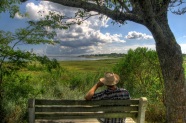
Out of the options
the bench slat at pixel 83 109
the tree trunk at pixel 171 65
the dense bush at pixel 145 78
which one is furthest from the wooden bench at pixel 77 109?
the dense bush at pixel 145 78

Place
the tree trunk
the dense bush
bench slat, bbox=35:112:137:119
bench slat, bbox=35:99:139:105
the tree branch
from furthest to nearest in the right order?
the dense bush < the tree trunk < the tree branch < bench slat, bbox=35:112:137:119 < bench slat, bbox=35:99:139:105

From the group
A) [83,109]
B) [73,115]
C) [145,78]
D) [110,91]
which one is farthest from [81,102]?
[145,78]

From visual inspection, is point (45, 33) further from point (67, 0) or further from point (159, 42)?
point (159, 42)

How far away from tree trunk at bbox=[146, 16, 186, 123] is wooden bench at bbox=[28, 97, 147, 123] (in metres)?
2.37

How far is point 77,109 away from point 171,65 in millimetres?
3213

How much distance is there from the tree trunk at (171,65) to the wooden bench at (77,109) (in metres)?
2.37

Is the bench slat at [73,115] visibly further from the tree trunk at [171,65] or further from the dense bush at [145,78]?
the dense bush at [145,78]

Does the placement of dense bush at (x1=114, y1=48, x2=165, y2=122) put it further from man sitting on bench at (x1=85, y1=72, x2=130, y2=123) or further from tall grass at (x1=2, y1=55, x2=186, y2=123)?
man sitting on bench at (x1=85, y1=72, x2=130, y2=123)

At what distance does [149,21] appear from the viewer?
24.4ft

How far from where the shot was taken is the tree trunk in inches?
302

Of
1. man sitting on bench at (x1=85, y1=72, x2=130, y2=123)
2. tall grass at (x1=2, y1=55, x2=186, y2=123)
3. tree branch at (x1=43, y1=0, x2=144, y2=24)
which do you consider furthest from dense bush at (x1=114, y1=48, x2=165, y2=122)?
man sitting on bench at (x1=85, y1=72, x2=130, y2=123)

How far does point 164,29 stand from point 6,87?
13.6ft

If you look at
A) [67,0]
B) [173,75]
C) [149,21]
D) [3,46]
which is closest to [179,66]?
[173,75]

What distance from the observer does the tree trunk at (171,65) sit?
25.2 ft
